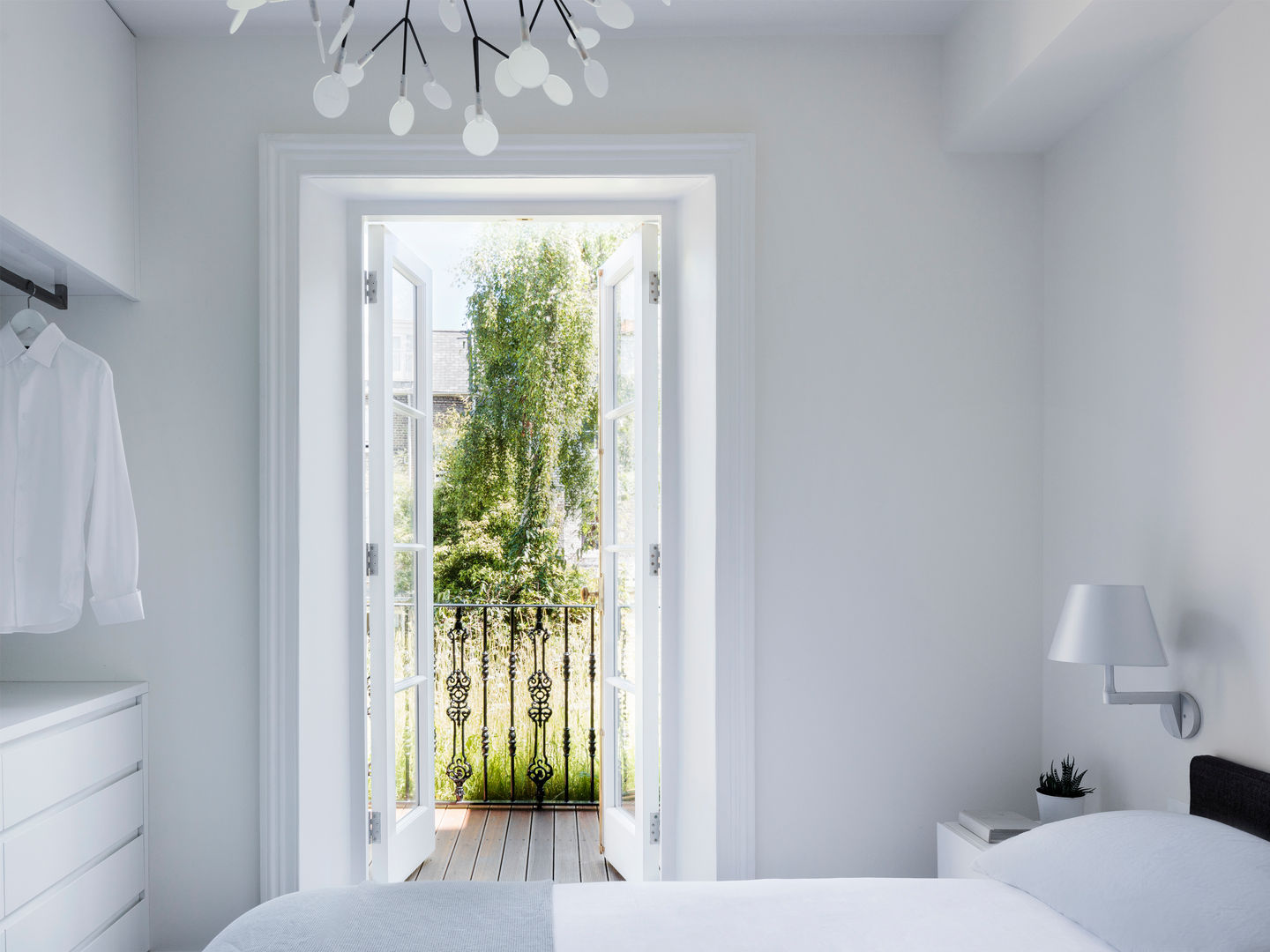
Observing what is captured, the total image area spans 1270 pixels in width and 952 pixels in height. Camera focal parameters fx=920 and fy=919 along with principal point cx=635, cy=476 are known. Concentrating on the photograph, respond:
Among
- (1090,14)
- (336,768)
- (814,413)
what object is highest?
(1090,14)

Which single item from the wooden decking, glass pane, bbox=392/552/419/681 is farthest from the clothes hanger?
the wooden decking

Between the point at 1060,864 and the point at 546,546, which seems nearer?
the point at 1060,864

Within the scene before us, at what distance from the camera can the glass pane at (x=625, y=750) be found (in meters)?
3.17

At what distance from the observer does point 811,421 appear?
8.45 ft

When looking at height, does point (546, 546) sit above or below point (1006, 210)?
below

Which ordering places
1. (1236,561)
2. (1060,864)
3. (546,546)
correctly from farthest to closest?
(546,546) < (1236,561) < (1060,864)

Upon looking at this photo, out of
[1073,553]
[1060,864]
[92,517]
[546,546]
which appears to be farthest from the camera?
[546,546]

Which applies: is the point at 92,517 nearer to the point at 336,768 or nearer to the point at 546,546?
the point at 336,768

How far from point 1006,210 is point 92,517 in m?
2.55

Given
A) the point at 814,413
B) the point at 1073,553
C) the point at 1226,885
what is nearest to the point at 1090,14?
the point at 814,413

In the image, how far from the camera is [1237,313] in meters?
1.84

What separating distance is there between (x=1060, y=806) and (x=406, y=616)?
2.07m

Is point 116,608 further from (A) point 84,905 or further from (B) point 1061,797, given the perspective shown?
(B) point 1061,797

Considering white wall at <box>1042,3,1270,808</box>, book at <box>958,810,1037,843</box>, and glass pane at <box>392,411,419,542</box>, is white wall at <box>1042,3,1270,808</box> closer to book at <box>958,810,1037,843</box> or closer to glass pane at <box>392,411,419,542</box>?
book at <box>958,810,1037,843</box>
